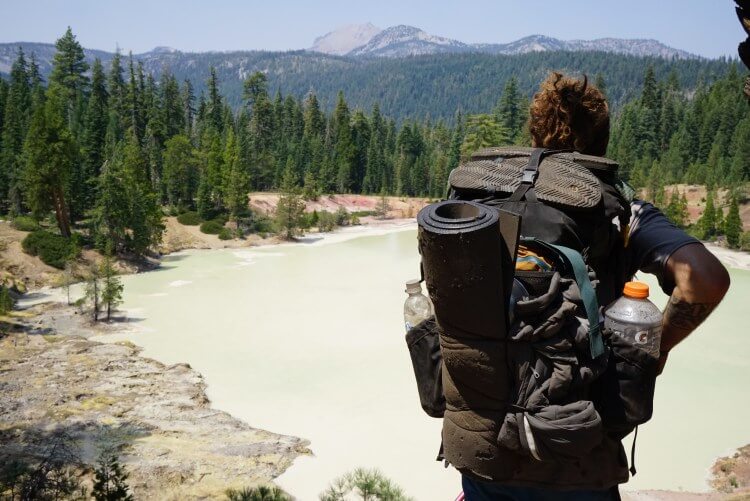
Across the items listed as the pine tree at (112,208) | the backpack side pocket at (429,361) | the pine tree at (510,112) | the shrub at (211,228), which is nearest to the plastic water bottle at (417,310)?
the backpack side pocket at (429,361)

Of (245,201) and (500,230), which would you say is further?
(245,201)

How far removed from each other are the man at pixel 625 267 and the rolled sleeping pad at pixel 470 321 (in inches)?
6.4

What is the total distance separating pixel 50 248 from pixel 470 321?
81.5 feet

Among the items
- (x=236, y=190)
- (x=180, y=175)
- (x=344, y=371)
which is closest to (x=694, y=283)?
(x=344, y=371)

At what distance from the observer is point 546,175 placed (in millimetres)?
1664

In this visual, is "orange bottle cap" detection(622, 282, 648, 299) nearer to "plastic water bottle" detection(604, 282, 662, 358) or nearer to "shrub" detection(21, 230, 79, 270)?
"plastic water bottle" detection(604, 282, 662, 358)

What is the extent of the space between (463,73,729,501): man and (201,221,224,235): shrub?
103 feet

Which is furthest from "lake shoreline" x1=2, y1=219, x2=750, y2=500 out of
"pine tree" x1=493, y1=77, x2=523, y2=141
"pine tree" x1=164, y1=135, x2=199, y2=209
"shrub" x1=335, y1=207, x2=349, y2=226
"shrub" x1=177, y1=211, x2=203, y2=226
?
"pine tree" x1=493, y1=77, x2=523, y2=141

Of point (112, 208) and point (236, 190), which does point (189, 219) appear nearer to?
point (236, 190)

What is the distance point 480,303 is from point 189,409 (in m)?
10.1

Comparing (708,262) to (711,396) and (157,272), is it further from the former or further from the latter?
(157,272)

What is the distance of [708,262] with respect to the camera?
1542mm

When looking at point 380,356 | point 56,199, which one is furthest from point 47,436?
point 56,199

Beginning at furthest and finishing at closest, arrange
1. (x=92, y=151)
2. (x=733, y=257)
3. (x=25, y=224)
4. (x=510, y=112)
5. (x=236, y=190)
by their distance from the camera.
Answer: (x=510, y=112), (x=236, y=190), (x=92, y=151), (x=733, y=257), (x=25, y=224)
